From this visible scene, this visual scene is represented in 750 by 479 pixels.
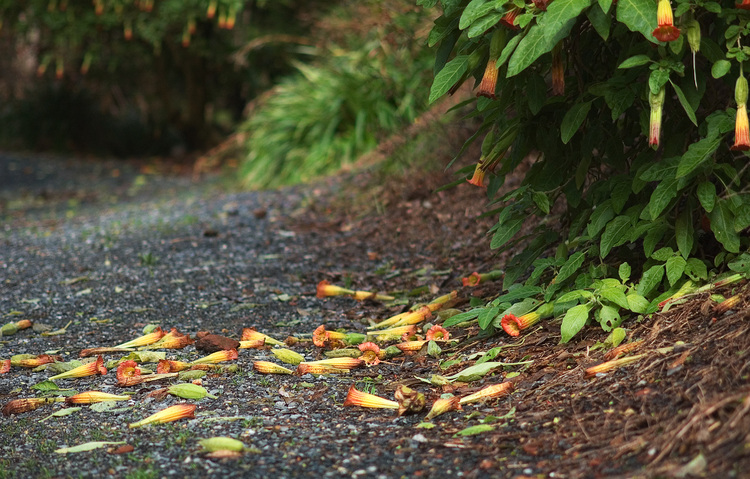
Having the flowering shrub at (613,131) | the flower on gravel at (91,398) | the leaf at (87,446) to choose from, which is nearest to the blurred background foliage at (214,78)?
the flowering shrub at (613,131)

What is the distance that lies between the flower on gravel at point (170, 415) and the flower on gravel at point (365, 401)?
51cm

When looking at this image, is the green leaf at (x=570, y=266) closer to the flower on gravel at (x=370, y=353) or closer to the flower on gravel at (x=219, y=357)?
the flower on gravel at (x=370, y=353)

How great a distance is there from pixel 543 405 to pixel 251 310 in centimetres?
186

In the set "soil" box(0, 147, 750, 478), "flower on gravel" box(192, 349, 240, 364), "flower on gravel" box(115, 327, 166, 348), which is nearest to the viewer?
"soil" box(0, 147, 750, 478)

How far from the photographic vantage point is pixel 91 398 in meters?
2.71

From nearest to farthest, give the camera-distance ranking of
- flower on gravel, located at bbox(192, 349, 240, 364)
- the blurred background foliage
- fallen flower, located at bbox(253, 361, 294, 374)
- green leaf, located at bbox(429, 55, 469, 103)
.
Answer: green leaf, located at bbox(429, 55, 469, 103) < fallen flower, located at bbox(253, 361, 294, 374) < flower on gravel, located at bbox(192, 349, 240, 364) < the blurred background foliage

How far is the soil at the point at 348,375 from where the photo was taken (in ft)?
6.91

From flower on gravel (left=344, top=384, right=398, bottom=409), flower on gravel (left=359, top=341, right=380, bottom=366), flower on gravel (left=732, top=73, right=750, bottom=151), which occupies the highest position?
flower on gravel (left=732, top=73, right=750, bottom=151)

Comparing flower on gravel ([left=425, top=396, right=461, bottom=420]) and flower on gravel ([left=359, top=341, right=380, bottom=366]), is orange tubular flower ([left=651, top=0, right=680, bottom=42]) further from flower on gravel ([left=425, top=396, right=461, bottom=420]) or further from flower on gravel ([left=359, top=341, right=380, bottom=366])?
flower on gravel ([left=359, top=341, right=380, bottom=366])

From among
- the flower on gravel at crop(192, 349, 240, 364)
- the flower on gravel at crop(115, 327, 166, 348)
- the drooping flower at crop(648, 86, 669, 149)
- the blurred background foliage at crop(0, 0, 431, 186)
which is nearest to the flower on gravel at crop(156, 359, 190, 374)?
the flower on gravel at crop(192, 349, 240, 364)

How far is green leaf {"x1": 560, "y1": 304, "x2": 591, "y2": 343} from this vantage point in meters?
2.64

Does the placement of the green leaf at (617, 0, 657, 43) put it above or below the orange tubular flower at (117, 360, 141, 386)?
above

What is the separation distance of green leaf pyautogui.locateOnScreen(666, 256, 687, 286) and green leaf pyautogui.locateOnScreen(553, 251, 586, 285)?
311 millimetres

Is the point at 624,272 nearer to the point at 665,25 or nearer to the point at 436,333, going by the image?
the point at 436,333
